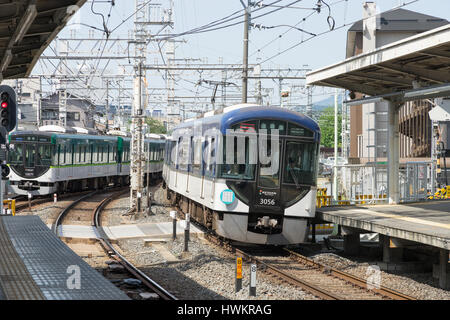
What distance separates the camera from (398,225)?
11.8m

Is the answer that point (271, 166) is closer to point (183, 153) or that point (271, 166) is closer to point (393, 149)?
point (393, 149)

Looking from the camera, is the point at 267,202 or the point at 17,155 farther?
the point at 17,155

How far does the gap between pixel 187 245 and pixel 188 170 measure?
4086 millimetres

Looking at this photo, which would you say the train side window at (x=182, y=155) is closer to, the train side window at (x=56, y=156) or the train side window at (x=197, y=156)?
the train side window at (x=197, y=156)

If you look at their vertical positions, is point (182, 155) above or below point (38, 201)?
above

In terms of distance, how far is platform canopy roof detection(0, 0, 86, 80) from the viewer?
7.92 metres

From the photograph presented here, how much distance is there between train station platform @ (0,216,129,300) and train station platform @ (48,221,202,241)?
5.89 metres

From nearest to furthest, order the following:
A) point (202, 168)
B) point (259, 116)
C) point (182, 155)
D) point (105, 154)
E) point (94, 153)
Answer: point (259, 116) < point (202, 168) < point (182, 155) < point (94, 153) < point (105, 154)

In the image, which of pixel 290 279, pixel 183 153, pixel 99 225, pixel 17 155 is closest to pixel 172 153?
pixel 183 153

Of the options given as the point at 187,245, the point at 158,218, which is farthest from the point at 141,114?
the point at 187,245

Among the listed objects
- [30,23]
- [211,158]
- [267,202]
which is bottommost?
[267,202]

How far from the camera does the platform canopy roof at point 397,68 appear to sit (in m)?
11.5

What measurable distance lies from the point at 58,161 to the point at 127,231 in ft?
30.1
